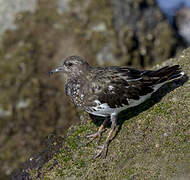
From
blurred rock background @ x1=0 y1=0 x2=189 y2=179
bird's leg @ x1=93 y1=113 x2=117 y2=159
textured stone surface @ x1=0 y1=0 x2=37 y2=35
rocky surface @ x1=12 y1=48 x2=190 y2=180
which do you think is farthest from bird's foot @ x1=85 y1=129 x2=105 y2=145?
textured stone surface @ x1=0 y1=0 x2=37 y2=35

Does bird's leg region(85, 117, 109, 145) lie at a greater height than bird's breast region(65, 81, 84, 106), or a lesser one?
lesser

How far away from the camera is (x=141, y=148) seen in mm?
6395

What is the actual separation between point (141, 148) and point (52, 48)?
752cm

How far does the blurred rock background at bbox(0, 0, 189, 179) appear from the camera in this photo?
1161 centimetres

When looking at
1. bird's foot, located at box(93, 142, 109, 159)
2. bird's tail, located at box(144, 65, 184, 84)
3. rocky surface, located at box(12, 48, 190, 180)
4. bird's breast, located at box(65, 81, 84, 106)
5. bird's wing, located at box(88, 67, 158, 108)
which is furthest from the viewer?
bird's tail, located at box(144, 65, 184, 84)

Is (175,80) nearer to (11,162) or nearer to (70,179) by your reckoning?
(70,179)

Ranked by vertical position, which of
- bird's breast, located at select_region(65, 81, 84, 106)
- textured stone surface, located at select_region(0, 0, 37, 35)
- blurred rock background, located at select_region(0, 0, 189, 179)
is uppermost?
textured stone surface, located at select_region(0, 0, 37, 35)

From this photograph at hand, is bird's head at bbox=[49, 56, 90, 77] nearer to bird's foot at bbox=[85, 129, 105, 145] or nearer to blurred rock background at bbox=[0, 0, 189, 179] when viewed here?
bird's foot at bbox=[85, 129, 105, 145]

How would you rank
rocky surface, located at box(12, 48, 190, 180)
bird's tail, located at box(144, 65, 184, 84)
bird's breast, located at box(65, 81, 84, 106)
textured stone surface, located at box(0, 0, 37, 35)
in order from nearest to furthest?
rocky surface, located at box(12, 48, 190, 180), bird's breast, located at box(65, 81, 84, 106), bird's tail, located at box(144, 65, 184, 84), textured stone surface, located at box(0, 0, 37, 35)

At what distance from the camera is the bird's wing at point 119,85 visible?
6.71m

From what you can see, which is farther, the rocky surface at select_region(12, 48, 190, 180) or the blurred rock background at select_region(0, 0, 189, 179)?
the blurred rock background at select_region(0, 0, 189, 179)

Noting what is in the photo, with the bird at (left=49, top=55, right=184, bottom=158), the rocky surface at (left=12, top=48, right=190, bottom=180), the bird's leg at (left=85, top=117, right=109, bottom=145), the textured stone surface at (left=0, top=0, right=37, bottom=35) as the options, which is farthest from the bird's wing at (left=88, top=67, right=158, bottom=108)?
the textured stone surface at (left=0, top=0, right=37, bottom=35)

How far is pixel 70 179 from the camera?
254 inches

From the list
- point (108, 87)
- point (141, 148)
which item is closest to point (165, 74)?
point (108, 87)
